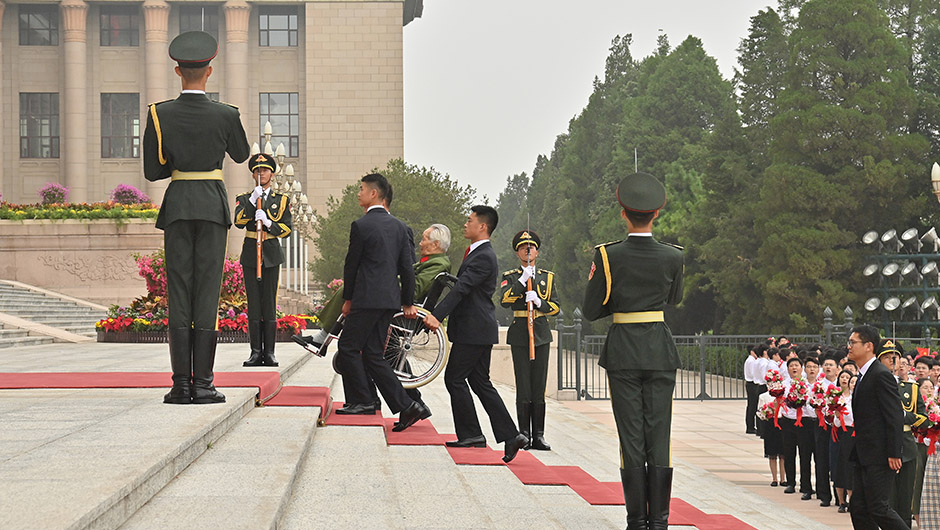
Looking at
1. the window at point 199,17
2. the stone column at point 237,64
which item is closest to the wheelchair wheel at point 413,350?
the stone column at point 237,64

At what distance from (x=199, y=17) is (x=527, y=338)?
5553 centimetres

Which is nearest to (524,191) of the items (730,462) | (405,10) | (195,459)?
(405,10)

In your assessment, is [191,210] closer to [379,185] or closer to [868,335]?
[379,185]

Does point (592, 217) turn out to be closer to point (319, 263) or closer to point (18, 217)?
point (319, 263)

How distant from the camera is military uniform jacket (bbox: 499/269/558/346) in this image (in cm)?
1078

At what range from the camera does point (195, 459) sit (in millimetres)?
5949

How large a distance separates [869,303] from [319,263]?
2606cm

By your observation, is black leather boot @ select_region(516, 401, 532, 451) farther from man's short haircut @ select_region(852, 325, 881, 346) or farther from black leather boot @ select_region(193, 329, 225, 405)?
black leather boot @ select_region(193, 329, 225, 405)

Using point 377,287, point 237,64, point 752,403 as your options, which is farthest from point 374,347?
point 237,64

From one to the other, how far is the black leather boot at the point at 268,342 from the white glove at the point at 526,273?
7.96 ft

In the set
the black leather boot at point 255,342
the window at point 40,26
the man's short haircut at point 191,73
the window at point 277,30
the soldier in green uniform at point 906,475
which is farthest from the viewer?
the window at point 277,30

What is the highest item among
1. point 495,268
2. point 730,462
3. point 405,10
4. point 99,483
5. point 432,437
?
point 405,10

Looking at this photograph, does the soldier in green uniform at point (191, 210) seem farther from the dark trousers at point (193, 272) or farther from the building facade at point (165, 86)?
the building facade at point (165, 86)

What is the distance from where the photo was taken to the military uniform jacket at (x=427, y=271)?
9758 millimetres
